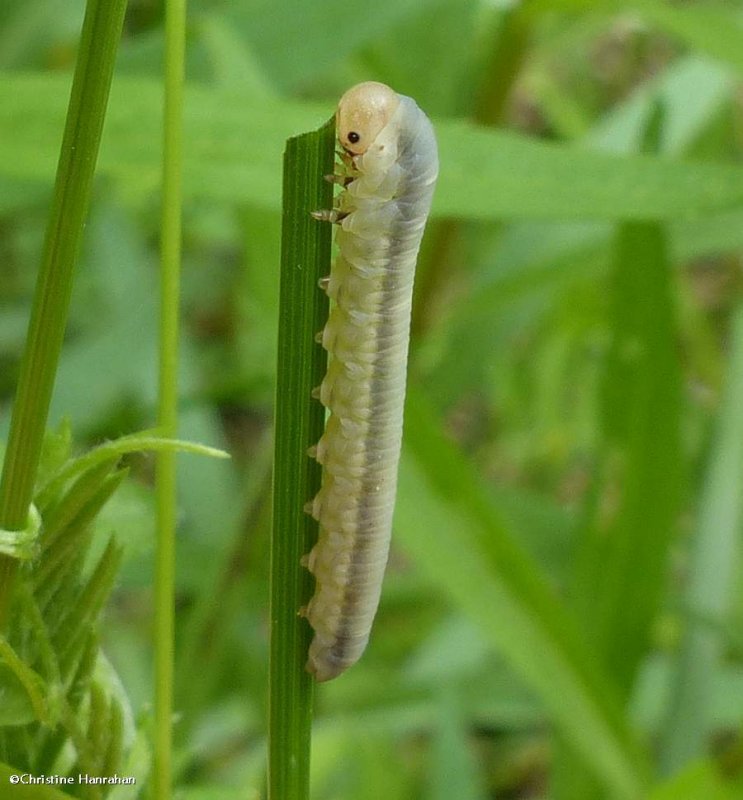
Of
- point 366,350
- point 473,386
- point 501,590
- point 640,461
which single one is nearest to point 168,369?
point 366,350

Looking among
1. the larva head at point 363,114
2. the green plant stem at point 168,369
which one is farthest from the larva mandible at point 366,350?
the green plant stem at point 168,369

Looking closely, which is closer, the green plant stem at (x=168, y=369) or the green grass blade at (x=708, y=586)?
the green plant stem at (x=168, y=369)

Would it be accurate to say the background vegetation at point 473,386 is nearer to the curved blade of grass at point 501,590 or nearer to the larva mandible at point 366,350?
the curved blade of grass at point 501,590

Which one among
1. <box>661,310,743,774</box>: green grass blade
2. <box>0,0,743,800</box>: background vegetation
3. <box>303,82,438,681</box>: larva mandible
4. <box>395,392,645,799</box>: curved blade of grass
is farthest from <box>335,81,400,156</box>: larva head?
<box>661,310,743,774</box>: green grass blade

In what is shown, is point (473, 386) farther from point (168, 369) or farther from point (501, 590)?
point (168, 369)

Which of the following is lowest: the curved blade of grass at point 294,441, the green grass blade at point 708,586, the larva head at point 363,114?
the green grass blade at point 708,586

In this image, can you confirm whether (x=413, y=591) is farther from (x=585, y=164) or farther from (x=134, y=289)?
(x=585, y=164)

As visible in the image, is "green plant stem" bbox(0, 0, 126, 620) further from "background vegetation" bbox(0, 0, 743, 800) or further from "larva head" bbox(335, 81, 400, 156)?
"larva head" bbox(335, 81, 400, 156)

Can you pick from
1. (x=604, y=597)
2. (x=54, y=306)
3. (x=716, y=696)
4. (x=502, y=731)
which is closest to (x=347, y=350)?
(x=54, y=306)
